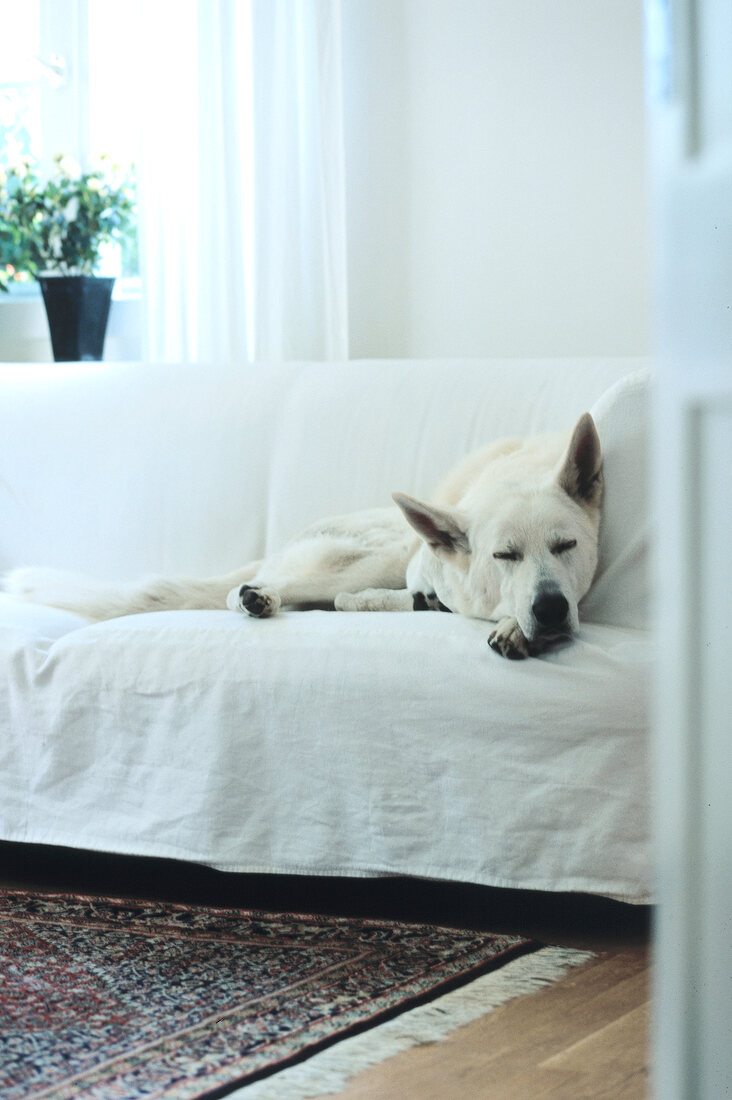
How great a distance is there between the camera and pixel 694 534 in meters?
0.78

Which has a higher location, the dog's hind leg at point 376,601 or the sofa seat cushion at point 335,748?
the dog's hind leg at point 376,601

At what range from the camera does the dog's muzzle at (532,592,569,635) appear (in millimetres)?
1713

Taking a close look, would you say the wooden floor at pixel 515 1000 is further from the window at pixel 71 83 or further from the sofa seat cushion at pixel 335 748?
the window at pixel 71 83

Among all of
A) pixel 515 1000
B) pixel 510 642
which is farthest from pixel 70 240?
pixel 515 1000

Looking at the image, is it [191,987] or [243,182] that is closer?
[191,987]

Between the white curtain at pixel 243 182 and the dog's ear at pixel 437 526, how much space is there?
66.3 inches

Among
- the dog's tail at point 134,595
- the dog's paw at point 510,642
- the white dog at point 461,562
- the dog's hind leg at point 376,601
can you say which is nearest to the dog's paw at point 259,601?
the white dog at point 461,562

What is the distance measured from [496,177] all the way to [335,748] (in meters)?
2.13

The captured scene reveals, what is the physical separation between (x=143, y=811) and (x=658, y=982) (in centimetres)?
126

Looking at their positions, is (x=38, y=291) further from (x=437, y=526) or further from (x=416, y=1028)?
(x=416, y=1028)

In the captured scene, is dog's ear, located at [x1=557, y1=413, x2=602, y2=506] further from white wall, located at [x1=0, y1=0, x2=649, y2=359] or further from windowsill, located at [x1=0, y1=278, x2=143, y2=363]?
windowsill, located at [x1=0, y1=278, x2=143, y2=363]

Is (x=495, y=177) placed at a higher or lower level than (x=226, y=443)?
higher

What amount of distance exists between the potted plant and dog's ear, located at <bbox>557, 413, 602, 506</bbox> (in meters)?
2.26

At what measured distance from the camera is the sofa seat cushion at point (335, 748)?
5.52 feet
